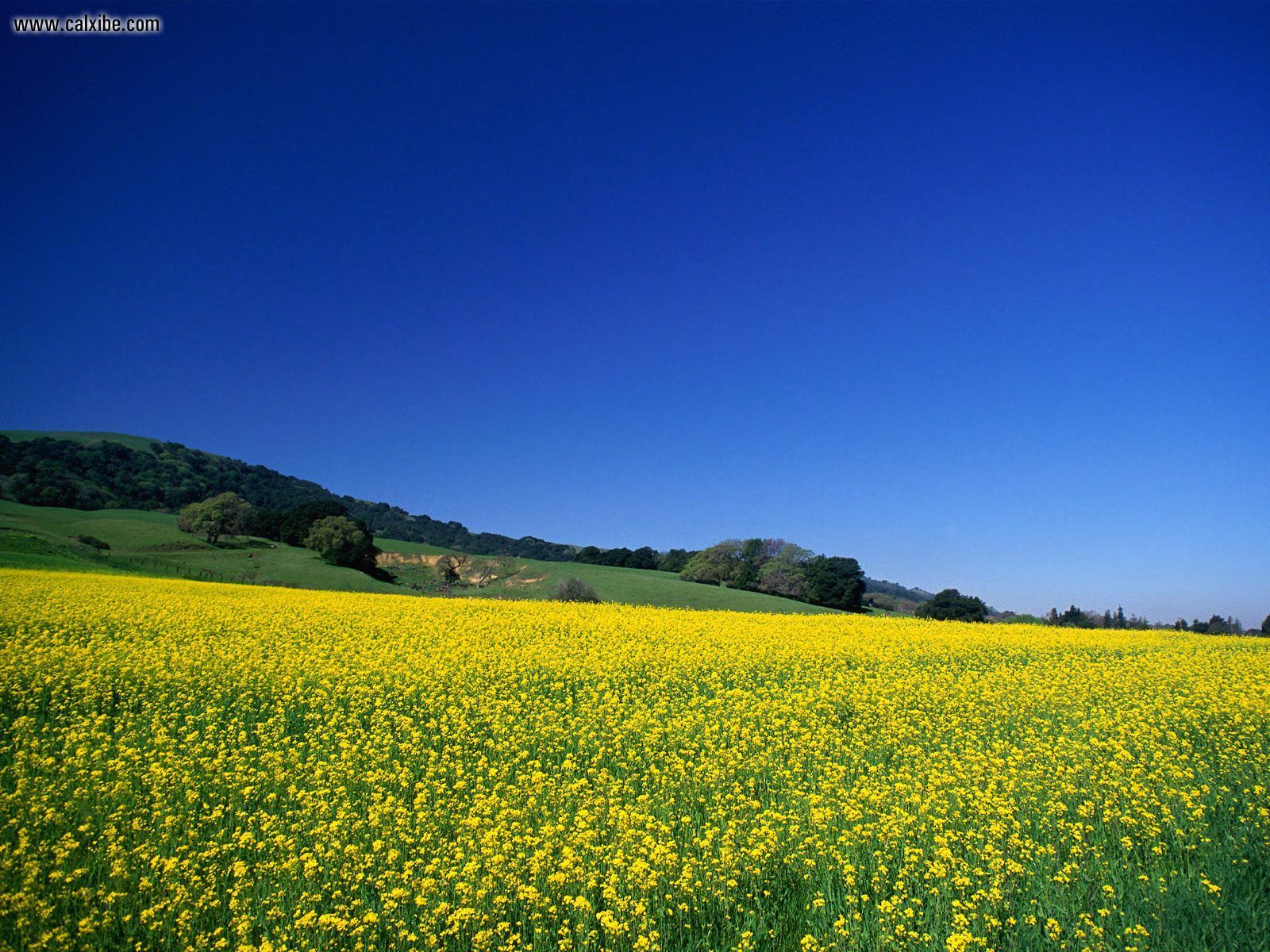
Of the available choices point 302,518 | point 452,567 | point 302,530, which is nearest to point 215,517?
point 302,530

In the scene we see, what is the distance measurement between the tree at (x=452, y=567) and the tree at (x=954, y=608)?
40.2m

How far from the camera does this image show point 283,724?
334 inches

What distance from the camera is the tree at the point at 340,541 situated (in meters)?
56.5

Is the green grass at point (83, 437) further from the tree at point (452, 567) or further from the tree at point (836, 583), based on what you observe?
the tree at point (836, 583)

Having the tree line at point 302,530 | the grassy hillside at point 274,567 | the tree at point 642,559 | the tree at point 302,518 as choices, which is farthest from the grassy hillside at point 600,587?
the tree at point 642,559

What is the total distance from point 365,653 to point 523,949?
926 cm

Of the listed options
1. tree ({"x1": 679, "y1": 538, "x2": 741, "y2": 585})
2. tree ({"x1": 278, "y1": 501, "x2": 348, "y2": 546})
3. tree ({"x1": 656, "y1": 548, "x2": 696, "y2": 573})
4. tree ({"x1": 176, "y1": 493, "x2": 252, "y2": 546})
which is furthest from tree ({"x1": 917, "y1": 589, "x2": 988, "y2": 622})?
tree ({"x1": 176, "y1": 493, "x2": 252, "y2": 546})

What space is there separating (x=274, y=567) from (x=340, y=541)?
22.3 feet

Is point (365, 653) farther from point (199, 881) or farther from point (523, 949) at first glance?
point (523, 949)

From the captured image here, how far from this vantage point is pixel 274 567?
50.5 m

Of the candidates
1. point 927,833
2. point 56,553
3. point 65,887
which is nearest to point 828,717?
point 927,833

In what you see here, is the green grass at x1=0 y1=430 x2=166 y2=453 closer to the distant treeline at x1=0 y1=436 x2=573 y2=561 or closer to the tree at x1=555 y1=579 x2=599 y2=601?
the distant treeline at x1=0 y1=436 x2=573 y2=561

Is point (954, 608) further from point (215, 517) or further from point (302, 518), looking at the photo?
point (215, 517)

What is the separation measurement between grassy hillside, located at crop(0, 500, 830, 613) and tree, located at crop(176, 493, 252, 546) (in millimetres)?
1595
